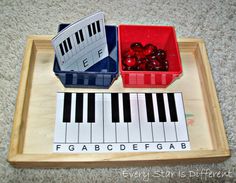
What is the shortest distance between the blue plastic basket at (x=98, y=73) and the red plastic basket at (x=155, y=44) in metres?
0.02

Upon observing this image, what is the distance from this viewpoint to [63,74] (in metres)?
0.69

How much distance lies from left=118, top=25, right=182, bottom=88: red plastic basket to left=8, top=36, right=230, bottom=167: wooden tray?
0.04 meters

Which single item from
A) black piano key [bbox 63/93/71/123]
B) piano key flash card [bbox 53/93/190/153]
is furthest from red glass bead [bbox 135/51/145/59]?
black piano key [bbox 63/93/71/123]

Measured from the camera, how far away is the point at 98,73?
684mm

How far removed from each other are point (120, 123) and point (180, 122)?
0.16 m

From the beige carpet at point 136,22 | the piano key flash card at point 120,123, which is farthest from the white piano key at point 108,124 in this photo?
the beige carpet at point 136,22

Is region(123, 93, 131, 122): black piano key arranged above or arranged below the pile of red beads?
below

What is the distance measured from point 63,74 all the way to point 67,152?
194 mm

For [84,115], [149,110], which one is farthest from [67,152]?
[149,110]

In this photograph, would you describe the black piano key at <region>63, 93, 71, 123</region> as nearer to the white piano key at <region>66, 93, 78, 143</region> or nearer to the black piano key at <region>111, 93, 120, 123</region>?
the white piano key at <region>66, 93, 78, 143</region>

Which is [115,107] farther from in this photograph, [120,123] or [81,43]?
[81,43]

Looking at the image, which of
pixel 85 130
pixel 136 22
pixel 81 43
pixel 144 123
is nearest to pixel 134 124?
pixel 144 123

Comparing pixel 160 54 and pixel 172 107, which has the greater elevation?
pixel 160 54

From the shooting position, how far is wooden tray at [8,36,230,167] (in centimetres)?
65
